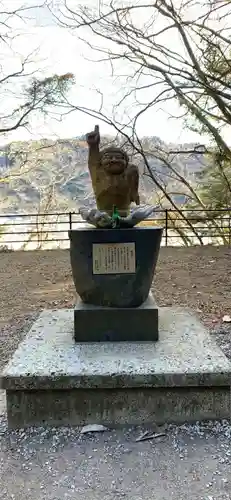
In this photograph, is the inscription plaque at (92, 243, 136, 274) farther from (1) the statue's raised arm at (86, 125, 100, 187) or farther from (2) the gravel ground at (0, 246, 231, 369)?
(2) the gravel ground at (0, 246, 231, 369)

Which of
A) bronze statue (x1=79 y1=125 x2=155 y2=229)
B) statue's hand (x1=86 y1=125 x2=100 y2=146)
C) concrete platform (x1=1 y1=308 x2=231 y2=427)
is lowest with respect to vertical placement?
concrete platform (x1=1 y1=308 x2=231 y2=427)

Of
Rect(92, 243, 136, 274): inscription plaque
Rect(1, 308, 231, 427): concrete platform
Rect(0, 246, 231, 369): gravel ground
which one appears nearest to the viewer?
Rect(1, 308, 231, 427): concrete platform

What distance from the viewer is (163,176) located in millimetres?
9844

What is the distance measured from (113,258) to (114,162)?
604mm

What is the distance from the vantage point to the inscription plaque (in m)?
2.53

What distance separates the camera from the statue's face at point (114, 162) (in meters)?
2.69

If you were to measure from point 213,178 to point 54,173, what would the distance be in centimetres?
363

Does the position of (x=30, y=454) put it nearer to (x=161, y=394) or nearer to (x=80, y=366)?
(x=80, y=366)

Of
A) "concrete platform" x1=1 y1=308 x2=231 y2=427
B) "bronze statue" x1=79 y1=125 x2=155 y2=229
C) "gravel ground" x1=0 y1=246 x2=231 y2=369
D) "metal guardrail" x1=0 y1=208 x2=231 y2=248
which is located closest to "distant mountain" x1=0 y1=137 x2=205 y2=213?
"metal guardrail" x1=0 y1=208 x2=231 y2=248

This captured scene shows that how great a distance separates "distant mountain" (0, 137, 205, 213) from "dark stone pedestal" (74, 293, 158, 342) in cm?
649

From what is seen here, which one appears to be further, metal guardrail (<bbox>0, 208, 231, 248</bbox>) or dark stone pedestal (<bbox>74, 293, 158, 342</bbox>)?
metal guardrail (<bbox>0, 208, 231, 248</bbox>)

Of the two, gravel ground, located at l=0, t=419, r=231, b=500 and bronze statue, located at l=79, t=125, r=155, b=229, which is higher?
bronze statue, located at l=79, t=125, r=155, b=229

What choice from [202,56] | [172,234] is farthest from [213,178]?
A: [202,56]

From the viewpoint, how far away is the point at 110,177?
2.71m
